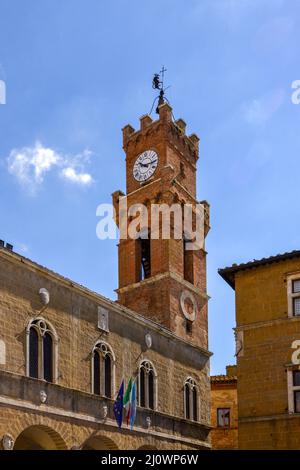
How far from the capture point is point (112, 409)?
28.3 meters

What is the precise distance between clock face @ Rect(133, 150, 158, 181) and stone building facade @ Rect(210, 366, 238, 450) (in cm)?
1127

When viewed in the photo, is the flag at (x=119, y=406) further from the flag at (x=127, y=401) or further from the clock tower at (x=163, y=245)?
the clock tower at (x=163, y=245)

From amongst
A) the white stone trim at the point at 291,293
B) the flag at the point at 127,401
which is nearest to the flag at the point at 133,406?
the flag at the point at 127,401

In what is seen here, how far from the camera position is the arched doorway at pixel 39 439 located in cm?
2550

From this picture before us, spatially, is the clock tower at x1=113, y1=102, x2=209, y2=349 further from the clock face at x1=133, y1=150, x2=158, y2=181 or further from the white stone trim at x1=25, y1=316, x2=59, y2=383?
the white stone trim at x1=25, y1=316, x2=59, y2=383

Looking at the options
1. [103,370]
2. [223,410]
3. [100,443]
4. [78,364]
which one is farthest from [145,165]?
[100,443]

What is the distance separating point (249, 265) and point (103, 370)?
6456 mm

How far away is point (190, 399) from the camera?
111 ft

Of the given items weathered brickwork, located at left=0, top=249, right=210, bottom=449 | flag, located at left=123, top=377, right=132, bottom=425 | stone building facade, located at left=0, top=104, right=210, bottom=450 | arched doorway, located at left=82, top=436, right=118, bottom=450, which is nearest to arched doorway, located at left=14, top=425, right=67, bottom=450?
stone building facade, located at left=0, top=104, right=210, bottom=450

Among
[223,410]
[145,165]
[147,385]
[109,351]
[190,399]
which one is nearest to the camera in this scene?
[109,351]

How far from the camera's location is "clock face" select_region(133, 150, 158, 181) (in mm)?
40062

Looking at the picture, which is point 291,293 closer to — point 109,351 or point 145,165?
point 109,351

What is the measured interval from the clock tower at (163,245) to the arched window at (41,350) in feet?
31.8
